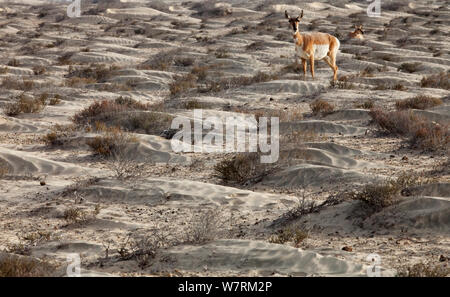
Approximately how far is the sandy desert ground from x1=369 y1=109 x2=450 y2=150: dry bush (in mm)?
31

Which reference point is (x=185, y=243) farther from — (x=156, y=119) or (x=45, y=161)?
(x=156, y=119)

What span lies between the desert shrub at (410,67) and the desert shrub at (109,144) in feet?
45.1

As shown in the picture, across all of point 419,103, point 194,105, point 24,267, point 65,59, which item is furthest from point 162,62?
point 24,267

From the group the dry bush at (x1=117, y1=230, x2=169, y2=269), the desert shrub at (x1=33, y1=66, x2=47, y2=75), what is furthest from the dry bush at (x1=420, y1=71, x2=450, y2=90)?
the dry bush at (x1=117, y1=230, x2=169, y2=269)

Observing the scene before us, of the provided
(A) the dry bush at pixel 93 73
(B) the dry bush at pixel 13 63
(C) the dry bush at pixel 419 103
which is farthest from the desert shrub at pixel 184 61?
(C) the dry bush at pixel 419 103

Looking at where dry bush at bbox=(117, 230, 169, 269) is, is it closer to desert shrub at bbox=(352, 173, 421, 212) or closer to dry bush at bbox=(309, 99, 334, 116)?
desert shrub at bbox=(352, 173, 421, 212)

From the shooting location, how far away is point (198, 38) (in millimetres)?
32188

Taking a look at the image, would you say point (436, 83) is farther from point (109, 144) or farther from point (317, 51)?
point (109, 144)

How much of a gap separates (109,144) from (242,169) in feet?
8.89

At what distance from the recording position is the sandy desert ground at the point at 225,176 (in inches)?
214
